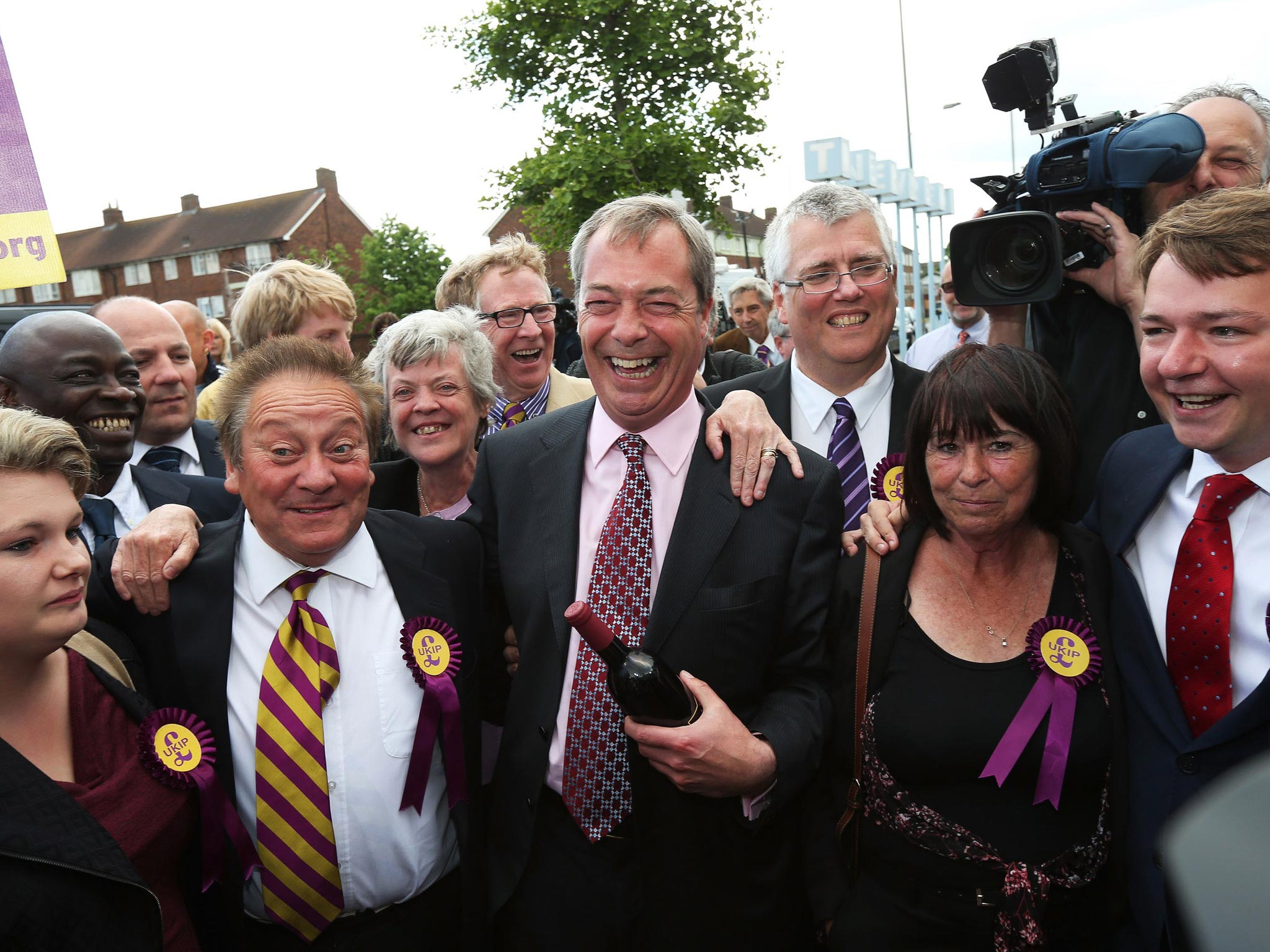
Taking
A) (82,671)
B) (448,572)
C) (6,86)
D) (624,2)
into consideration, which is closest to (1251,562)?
(448,572)

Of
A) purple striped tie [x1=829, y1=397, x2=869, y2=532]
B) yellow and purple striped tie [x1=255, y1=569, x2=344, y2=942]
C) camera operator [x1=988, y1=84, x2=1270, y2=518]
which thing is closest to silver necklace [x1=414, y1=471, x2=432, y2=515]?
yellow and purple striped tie [x1=255, y1=569, x2=344, y2=942]

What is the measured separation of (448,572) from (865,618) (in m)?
1.13

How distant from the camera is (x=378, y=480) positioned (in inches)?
135

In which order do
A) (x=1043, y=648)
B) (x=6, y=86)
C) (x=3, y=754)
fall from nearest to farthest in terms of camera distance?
(x=3, y=754) < (x=1043, y=648) < (x=6, y=86)

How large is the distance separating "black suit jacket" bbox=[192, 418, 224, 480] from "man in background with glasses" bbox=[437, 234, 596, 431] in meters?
1.15

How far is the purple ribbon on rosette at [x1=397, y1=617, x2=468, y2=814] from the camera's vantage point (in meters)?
2.27

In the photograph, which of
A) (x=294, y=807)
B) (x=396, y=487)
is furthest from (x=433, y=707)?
(x=396, y=487)

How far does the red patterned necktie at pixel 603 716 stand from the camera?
7.29 feet

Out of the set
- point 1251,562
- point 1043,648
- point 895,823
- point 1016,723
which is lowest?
point 895,823

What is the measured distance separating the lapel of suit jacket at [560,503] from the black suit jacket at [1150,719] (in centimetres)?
137

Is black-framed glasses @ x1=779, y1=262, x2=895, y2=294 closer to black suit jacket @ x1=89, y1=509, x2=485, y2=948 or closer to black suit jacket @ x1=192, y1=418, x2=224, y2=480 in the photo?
black suit jacket @ x1=89, y1=509, x2=485, y2=948

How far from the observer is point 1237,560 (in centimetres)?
210

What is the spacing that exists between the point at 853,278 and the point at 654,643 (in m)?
1.58

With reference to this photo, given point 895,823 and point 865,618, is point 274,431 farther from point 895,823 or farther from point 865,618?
point 895,823
